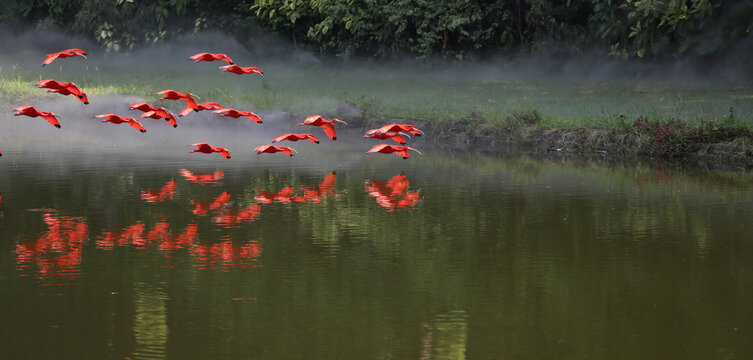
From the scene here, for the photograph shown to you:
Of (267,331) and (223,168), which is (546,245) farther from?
(223,168)

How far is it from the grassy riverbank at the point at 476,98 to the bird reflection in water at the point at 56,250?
838 cm

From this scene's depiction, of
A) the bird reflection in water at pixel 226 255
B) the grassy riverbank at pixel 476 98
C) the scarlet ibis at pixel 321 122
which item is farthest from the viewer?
the grassy riverbank at pixel 476 98

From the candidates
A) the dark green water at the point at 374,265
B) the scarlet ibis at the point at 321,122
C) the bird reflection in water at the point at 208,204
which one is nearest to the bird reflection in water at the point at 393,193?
the dark green water at the point at 374,265

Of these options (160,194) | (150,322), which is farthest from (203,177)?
(150,322)

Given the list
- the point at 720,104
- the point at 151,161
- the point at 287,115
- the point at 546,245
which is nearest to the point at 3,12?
the point at 287,115

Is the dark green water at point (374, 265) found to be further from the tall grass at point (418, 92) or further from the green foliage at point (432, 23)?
the green foliage at point (432, 23)

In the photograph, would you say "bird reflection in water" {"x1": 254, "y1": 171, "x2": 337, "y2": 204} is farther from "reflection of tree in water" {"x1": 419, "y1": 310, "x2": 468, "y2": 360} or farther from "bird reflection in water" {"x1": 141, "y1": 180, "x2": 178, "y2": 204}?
"reflection of tree in water" {"x1": 419, "y1": 310, "x2": 468, "y2": 360}

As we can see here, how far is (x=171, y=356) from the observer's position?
19.6 ft

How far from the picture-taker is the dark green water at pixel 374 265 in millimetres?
6328

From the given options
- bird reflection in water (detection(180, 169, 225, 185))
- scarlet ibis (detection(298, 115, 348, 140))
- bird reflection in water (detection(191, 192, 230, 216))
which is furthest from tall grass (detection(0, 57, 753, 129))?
bird reflection in water (detection(191, 192, 230, 216))

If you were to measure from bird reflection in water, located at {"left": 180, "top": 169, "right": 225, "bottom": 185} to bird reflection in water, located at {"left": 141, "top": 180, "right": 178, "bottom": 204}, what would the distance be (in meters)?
0.41

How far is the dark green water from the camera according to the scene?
633cm

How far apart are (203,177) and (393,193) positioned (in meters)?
2.61

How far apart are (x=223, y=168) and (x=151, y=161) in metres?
1.25
